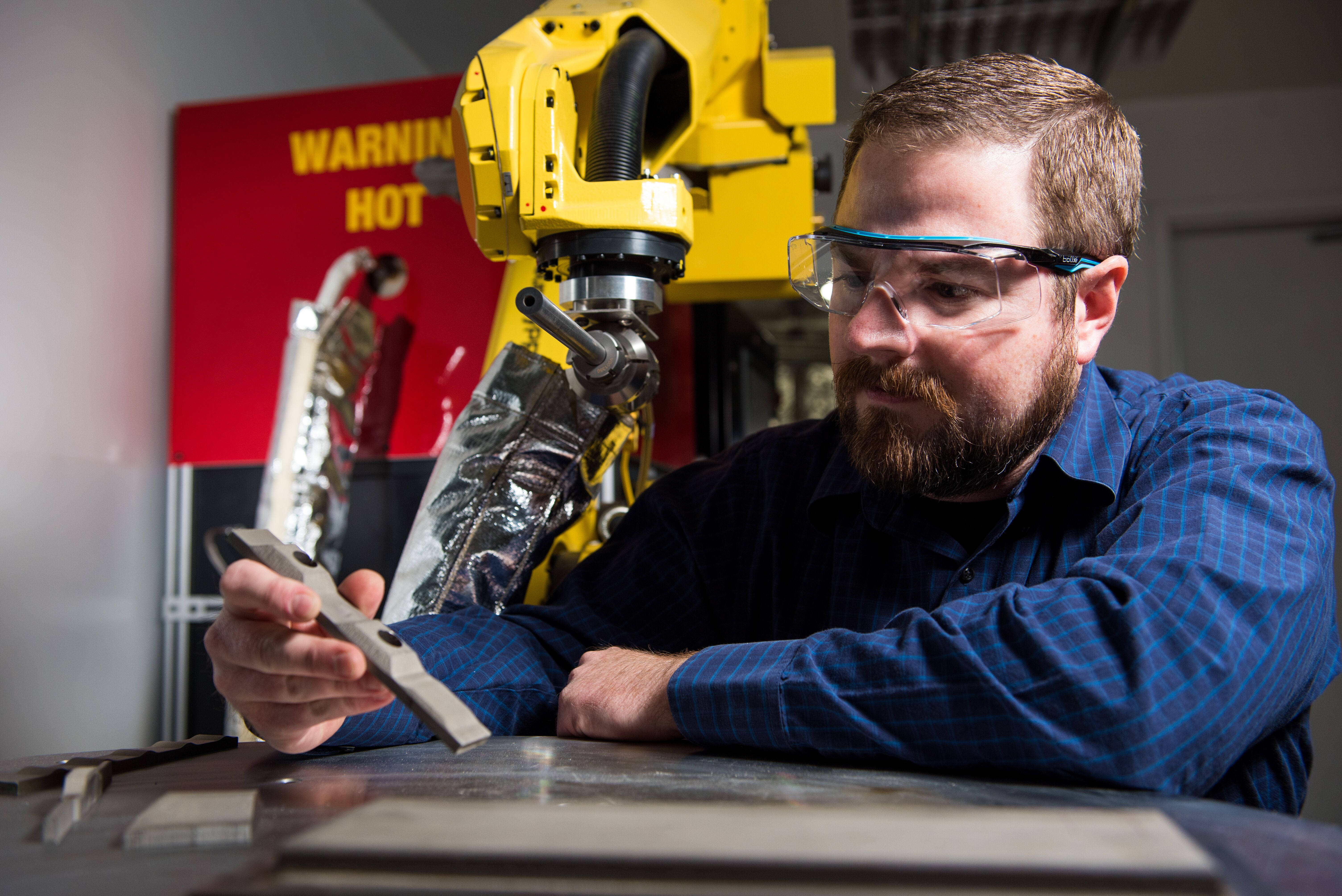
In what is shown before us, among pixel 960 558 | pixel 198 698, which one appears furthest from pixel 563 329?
pixel 198 698

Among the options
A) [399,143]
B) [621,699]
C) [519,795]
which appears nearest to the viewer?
[519,795]

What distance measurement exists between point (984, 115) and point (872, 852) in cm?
87

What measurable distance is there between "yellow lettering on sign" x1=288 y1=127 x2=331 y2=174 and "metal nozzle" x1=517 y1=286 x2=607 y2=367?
118 centimetres

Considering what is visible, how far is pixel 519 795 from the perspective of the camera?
63cm

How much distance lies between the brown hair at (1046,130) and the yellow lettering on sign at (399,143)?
1063 mm

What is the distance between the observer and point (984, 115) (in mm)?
1045

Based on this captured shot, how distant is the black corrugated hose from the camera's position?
1063mm

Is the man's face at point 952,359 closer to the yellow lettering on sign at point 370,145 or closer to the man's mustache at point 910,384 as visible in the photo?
the man's mustache at point 910,384

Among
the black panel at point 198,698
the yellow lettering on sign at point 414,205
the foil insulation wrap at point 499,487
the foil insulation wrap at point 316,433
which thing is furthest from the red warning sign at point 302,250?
the foil insulation wrap at point 499,487

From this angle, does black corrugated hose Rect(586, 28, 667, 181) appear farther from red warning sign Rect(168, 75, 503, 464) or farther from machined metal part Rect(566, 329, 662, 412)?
red warning sign Rect(168, 75, 503, 464)

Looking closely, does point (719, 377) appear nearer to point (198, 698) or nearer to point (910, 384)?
point (910, 384)

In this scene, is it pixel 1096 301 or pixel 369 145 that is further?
pixel 369 145

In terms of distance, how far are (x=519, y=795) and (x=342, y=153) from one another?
1.64 meters

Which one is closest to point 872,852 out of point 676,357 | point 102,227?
point 676,357
